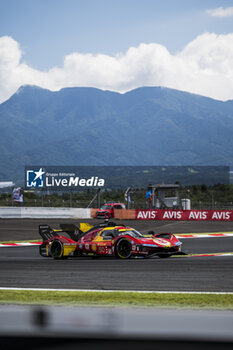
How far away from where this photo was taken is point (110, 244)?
55.8 feet

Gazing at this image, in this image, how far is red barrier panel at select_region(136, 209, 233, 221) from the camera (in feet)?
139

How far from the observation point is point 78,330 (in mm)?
1406

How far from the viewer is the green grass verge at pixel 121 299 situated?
27.7 feet

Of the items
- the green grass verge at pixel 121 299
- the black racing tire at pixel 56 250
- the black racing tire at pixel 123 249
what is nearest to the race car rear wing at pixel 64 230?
the black racing tire at pixel 56 250

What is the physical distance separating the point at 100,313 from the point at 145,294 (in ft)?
27.6

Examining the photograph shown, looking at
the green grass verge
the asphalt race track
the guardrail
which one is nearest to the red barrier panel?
the guardrail

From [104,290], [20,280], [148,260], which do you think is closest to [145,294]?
[104,290]

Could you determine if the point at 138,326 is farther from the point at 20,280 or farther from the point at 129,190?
the point at 129,190

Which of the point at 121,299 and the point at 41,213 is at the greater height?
the point at 41,213

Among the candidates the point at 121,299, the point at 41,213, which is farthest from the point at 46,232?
the point at 41,213

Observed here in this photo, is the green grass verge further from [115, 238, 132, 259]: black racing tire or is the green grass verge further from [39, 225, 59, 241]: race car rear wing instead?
[39, 225, 59, 241]: race car rear wing

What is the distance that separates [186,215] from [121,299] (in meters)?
34.3

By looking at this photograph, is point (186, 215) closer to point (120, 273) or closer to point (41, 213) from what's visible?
point (41, 213)

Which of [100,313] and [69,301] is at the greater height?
[100,313]
